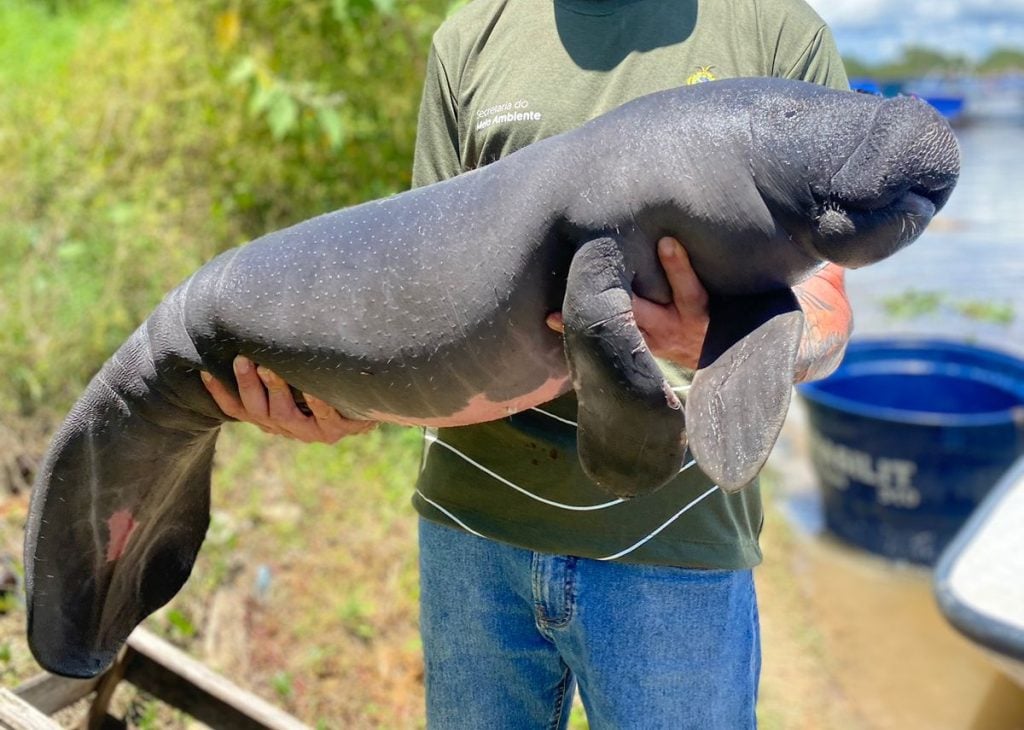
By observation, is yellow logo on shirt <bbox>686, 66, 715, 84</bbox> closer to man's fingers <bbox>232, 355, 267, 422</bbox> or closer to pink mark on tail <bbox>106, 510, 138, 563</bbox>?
man's fingers <bbox>232, 355, 267, 422</bbox>

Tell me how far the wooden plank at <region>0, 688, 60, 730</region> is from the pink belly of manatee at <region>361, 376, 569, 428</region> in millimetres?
1250

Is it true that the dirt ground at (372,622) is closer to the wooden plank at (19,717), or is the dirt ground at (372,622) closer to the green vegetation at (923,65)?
the wooden plank at (19,717)

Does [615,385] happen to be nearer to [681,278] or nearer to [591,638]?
[681,278]

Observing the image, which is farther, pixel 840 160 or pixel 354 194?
pixel 354 194

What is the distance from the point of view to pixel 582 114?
2307 millimetres

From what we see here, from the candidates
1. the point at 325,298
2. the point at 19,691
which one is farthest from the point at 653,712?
the point at 19,691

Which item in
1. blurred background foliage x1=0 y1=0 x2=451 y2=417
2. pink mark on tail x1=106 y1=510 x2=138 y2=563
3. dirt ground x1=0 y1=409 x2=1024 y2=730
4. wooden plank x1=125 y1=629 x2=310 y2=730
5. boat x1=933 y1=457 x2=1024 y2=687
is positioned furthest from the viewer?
blurred background foliage x1=0 y1=0 x2=451 y2=417

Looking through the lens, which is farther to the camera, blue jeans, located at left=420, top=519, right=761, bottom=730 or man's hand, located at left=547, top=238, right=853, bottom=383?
blue jeans, located at left=420, top=519, right=761, bottom=730

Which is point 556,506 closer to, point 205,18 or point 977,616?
point 977,616

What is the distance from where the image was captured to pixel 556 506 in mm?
2293

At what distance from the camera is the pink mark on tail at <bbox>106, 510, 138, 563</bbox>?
2.69 meters

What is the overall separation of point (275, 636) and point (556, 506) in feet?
8.72

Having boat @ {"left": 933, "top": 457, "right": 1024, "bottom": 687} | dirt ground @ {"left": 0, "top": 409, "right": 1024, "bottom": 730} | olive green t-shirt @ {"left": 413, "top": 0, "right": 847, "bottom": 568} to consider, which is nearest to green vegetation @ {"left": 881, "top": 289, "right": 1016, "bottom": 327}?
dirt ground @ {"left": 0, "top": 409, "right": 1024, "bottom": 730}

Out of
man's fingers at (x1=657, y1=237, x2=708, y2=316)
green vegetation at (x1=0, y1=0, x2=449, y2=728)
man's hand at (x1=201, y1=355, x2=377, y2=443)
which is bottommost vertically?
green vegetation at (x1=0, y1=0, x2=449, y2=728)
